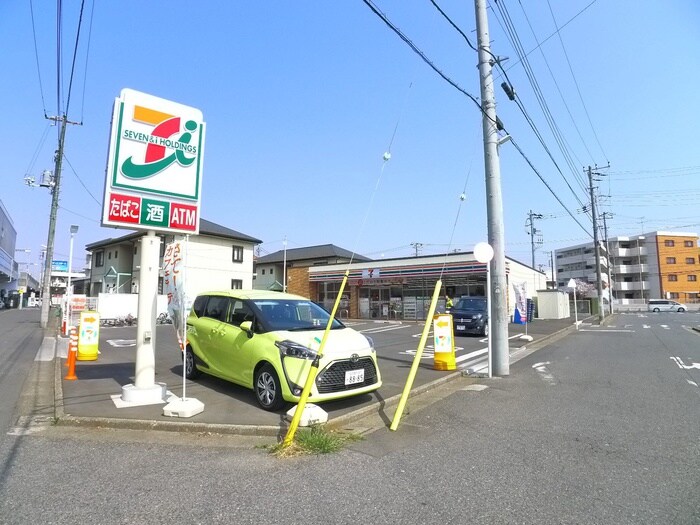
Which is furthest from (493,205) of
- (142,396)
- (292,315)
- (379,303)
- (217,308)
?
(379,303)

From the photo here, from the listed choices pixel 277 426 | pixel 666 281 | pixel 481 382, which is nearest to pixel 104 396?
pixel 277 426

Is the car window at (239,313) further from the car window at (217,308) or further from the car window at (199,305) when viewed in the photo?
the car window at (199,305)

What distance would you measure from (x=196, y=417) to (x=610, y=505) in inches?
173

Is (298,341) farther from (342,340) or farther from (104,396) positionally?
(104,396)

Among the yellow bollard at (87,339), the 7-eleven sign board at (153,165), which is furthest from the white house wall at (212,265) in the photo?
the 7-eleven sign board at (153,165)

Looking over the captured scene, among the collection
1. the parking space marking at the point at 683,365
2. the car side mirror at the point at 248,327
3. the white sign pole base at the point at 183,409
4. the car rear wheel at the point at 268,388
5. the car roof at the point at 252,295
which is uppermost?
the car roof at the point at 252,295

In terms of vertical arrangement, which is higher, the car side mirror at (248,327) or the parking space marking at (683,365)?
the car side mirror at (248,327)

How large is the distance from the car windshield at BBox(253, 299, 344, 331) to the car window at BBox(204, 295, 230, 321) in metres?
0.81

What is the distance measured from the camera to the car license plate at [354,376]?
5678 mm

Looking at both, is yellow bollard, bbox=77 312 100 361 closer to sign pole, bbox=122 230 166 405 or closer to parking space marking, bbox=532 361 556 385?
sign pole, bbox=122 230 166 405

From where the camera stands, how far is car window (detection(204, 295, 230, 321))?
7145mm

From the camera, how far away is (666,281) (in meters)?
66.5

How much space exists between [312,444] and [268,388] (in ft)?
5.22

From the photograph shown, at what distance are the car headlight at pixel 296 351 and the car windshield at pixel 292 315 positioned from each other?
547mm
